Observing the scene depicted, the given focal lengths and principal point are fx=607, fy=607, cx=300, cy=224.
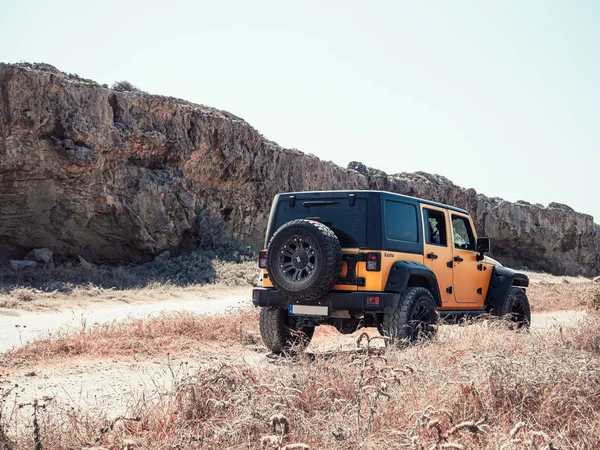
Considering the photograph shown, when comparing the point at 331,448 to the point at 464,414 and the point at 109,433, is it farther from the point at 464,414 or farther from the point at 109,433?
the point at 109,433

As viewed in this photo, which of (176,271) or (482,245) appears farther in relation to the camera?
(176,271)

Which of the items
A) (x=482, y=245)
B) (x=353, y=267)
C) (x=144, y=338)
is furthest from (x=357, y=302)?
(x=144, y=338)

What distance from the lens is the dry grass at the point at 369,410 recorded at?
3.48 m

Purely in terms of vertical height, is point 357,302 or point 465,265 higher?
point 465,265

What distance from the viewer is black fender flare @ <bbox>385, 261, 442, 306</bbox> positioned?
7.80 meters

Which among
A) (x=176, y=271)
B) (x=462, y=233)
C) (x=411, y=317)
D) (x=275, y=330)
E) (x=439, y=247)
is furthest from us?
(x=176, y=271)

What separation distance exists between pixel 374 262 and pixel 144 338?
12.5 feet

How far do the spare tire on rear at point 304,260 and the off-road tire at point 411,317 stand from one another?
3.10 ft

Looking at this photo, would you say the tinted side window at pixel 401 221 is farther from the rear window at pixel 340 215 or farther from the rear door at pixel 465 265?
the rear door at pixel 465 265

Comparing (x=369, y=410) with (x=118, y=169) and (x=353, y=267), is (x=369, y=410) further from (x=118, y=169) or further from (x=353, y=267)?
Answer: (x=118, y=169)

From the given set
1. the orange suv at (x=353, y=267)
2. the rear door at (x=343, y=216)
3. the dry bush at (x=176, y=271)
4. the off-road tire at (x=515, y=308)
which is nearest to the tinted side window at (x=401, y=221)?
the orange suv at (x=353, y=267)

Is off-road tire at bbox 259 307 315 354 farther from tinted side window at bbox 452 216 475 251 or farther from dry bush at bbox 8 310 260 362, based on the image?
tinted side window at bbox 452 216 475 251

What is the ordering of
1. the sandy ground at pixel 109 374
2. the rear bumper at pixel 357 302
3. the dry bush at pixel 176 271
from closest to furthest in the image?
1. the sandy ground at pixel 109 374
2. the rear bumper at pixel 357 302
3. the dry bush at pixel 176 271

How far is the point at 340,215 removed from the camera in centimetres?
809
